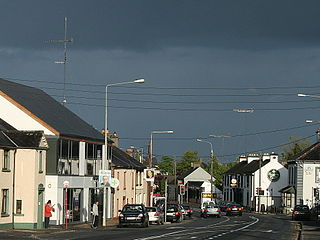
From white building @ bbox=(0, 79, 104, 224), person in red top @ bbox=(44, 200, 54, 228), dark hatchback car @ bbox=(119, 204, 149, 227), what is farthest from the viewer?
dark hatchback car @ bbox=(119, 204, 149, 227)

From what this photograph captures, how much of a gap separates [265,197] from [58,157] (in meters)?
69.2

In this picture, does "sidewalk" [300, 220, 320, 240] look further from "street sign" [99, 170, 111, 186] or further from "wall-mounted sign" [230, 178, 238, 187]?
"wall-mounted sign" [230, 178, 238, 187]

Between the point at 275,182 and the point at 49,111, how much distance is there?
6587cm

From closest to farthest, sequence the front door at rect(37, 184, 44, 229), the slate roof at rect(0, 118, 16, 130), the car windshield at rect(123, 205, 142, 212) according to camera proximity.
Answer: the front door at rect(37, 184, 44, 229)
the slate roof at rect(0, 118, 16, 130)
the car windshield at rect(123, 205, 142, 212)

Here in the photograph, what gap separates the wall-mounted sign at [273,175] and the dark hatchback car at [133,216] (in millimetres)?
67626

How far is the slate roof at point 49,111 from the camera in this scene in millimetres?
55500

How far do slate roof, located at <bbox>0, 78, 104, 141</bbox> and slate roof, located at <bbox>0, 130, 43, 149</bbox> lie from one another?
3445 millimetres

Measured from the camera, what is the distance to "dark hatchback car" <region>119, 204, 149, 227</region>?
175ft

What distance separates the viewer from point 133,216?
53625 mm

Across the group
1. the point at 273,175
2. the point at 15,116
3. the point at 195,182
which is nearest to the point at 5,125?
the point at 15,116

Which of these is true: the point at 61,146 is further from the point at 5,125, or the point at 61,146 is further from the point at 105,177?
the point at 105,177

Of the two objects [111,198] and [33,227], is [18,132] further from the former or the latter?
[111,198]

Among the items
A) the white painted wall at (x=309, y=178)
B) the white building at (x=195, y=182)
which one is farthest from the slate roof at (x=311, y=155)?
the white building at (x=195, y=182)

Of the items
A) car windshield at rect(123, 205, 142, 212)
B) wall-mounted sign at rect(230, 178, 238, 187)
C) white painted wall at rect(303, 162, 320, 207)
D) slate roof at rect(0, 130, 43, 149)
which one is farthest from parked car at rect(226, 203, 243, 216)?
slate roof at rect(0, 130, 43, 149)
